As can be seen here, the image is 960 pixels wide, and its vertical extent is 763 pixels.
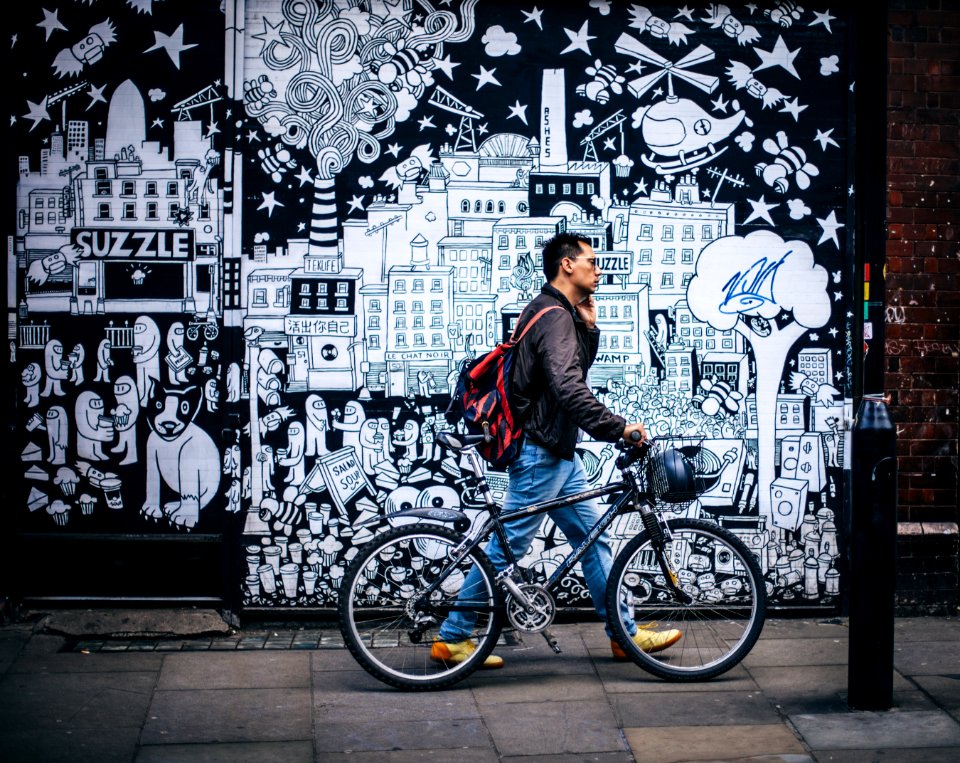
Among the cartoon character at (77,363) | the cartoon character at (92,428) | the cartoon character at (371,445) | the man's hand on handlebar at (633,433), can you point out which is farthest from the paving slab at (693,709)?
the cartoon character at (77,363)

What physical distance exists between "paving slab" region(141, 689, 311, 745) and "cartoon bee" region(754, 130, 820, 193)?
3.82m

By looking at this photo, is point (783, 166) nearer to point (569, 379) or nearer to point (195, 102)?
point (569, 379)

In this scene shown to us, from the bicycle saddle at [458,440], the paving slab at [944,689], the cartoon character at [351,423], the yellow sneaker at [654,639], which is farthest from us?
the cartoon character at [351,423]

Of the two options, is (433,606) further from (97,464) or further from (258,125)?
(258,125)

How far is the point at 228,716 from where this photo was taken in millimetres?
5105

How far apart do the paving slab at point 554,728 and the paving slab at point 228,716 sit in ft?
2.73

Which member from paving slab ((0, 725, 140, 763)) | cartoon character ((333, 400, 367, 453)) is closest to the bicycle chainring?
cartoon character ((333, 400, 367, 453))

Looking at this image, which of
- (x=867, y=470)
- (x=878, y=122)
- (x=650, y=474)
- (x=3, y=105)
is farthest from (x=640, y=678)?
(x=3, y=105)

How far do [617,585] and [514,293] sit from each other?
1.87m

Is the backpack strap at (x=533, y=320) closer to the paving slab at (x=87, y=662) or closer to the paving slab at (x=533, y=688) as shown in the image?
the paving slab at (x=533, y=688)

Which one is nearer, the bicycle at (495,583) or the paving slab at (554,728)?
the paving slab at (554,728)

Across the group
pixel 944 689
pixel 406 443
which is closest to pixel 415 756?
pixel 406 443

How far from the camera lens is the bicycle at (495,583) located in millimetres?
5426

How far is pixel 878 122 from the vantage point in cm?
627
